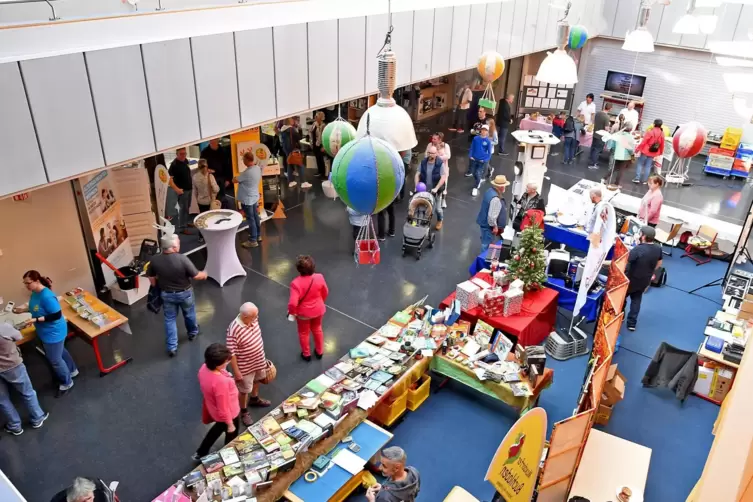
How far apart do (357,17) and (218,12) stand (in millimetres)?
2135

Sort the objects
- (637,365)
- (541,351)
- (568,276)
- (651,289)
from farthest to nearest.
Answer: (651,289) → (568,276) → (637,365) → (541,351)

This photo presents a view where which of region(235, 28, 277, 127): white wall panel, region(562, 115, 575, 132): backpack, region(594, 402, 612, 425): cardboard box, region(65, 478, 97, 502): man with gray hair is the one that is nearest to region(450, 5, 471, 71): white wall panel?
region(562, 115, 575, 132): backpack

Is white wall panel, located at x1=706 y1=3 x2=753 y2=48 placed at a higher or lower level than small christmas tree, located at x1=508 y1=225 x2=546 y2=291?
higher

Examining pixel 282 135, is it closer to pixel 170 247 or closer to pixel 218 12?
pixel 218 12

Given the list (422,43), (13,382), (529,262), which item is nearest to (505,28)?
(422,43)

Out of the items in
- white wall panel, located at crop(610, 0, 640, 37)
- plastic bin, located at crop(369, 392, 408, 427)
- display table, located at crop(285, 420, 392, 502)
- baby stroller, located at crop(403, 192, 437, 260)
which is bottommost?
plastic bin, located at crop(369, 392, 408, 427)

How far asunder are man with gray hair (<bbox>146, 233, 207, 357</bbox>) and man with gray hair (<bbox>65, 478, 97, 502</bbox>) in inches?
129

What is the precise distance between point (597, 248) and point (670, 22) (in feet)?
36.8

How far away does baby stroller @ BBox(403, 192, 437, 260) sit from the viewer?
9.85 m

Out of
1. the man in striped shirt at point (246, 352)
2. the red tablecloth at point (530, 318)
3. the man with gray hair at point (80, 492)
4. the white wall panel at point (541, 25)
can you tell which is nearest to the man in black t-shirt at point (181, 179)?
the man in striped shirt at point (246, 352)

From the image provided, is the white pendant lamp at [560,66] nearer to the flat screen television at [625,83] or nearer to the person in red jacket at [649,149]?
the person in red jacket at [649,149]

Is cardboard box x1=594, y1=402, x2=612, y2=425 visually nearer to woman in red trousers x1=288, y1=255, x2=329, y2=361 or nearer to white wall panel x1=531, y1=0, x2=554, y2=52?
woman in red trousers x1=288, y1=255, x2=329, y2=361

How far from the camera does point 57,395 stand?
693 centimetres

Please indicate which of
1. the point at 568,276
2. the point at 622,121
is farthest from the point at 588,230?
the point at 622,121
